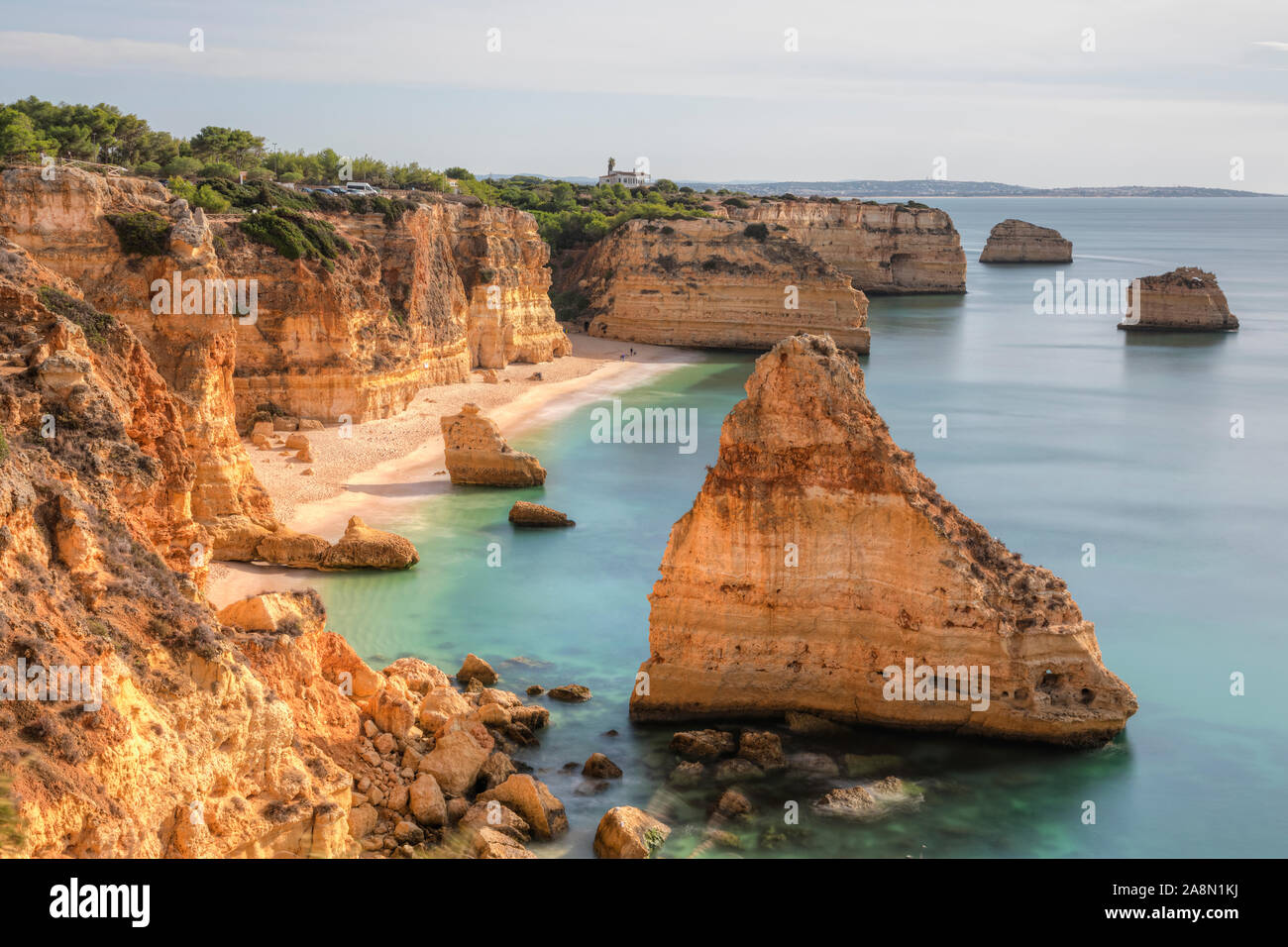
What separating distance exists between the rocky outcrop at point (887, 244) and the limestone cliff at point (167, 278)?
8411 centimetres

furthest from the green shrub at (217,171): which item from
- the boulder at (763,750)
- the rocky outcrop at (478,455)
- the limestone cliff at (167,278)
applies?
the boulder at (763,750)

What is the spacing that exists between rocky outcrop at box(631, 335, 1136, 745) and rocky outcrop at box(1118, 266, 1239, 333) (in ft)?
255

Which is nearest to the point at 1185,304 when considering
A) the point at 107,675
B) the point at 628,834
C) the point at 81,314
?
the point at 628,834

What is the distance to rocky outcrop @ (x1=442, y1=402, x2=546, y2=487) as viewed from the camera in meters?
41.2

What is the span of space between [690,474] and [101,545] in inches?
1377

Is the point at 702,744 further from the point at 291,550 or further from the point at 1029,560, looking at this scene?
the point at 1029,560

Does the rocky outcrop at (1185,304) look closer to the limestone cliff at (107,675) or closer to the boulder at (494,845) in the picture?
the boulder at (494,845)

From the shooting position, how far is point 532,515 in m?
37.8

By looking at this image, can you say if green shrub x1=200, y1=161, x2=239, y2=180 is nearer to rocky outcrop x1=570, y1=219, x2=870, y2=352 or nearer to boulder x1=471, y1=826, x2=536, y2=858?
rocky outcrop x1=570, y1=219, x2=870, y2=352

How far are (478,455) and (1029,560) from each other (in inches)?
713

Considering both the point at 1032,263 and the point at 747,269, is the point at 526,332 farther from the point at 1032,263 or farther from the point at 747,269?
the point at 1032,263

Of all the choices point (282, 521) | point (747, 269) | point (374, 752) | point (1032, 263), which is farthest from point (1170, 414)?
point (1032, 263)

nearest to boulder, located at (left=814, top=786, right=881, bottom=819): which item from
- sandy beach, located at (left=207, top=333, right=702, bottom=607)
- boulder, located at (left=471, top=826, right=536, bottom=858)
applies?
boulder, located at (left=471, top=826, right=536, bottom=858)

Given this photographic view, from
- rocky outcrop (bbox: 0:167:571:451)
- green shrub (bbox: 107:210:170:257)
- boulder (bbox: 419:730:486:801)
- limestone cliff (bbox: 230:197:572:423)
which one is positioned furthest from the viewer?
limestone cliff (bbox: 230:197:572:423)
